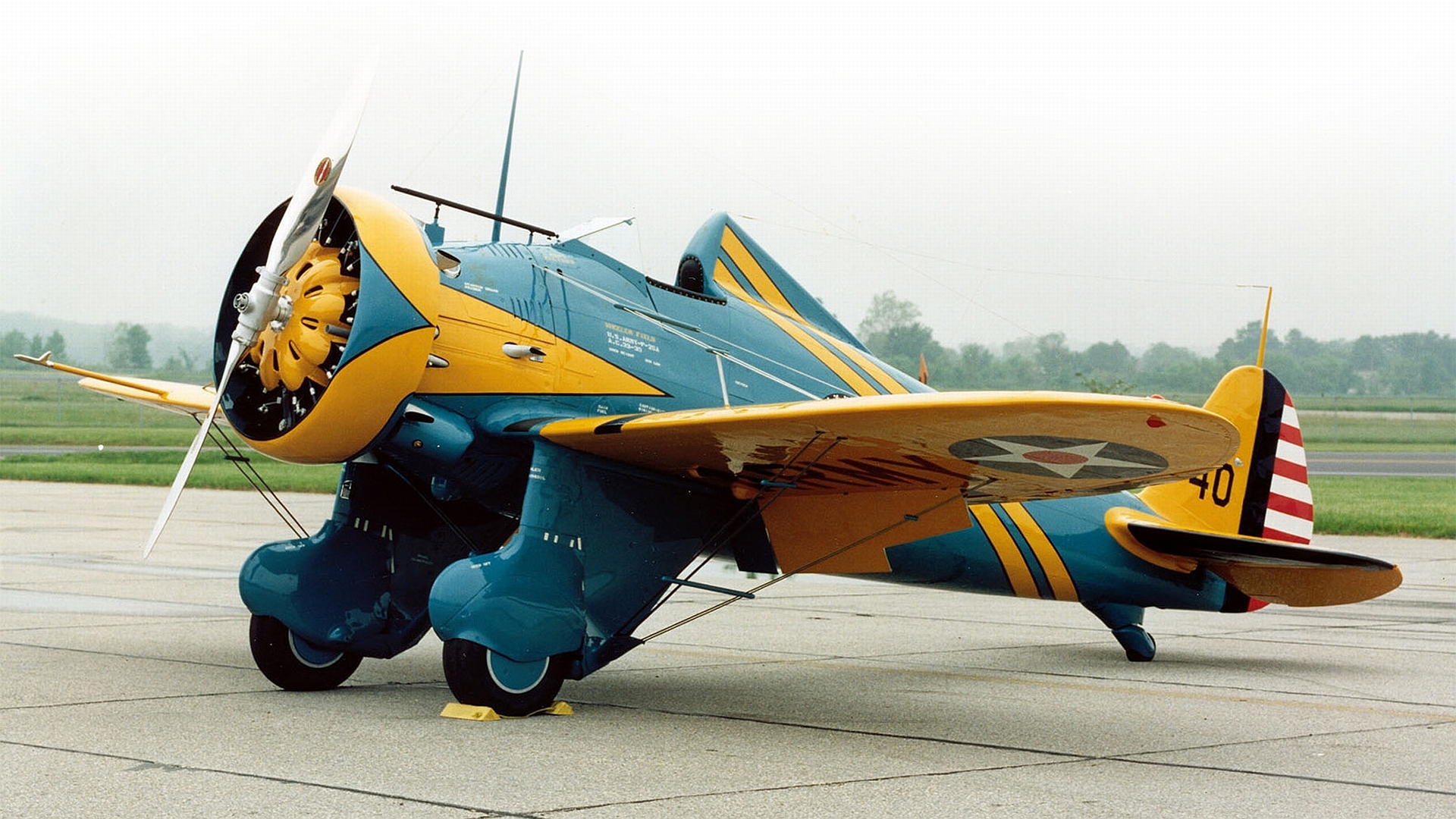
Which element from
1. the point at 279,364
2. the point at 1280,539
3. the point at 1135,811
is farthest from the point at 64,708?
the point at 1280,539

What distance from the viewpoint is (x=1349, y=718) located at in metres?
7.03

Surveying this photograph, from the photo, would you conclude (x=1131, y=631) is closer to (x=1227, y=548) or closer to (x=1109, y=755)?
(x=1227, y=548)

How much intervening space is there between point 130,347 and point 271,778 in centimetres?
8107

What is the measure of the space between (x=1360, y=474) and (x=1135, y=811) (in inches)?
1460

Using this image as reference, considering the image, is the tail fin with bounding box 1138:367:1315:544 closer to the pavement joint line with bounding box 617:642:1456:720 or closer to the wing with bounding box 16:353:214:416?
the pavement joint line with bounding box 617:642:1456:720

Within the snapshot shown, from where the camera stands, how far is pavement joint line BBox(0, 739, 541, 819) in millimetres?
4328

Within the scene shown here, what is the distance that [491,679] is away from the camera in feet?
20.1

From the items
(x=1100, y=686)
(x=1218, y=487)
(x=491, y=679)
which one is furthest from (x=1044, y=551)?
(x=491, y=679)

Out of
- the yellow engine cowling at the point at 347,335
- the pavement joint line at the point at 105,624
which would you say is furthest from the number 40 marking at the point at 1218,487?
the pavement joint line at the point at 105,624

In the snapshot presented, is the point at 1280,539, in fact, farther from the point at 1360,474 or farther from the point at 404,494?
the point at 1360,474

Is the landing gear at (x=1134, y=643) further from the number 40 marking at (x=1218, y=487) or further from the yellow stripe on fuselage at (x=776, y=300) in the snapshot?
the yellow stripe on fuselage at (x=776, y=300)

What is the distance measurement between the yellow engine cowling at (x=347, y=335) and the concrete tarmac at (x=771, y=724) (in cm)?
135

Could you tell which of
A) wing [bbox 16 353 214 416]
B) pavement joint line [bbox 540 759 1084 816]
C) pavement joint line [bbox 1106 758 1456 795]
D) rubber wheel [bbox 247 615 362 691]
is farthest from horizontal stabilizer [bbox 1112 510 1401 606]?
wing [bbox 16 353 214 416]

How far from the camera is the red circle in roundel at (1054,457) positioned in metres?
5.84
